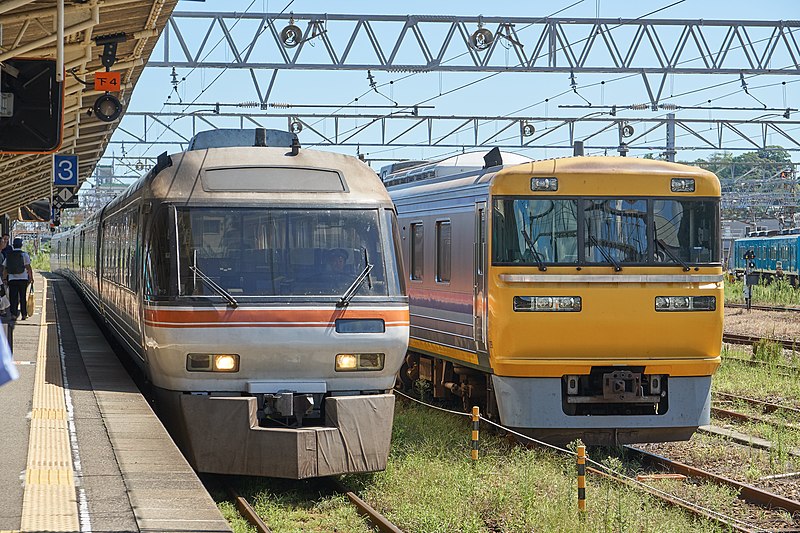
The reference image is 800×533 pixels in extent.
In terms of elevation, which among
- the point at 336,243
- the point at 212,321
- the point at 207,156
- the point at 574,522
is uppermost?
the point at 207,156

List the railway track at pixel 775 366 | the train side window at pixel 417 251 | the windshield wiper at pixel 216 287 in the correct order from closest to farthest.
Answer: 1. the windshield wiper at pixel 216 287
2. the train side window at pixel 417 251
3. the railway track at pixel 775 366

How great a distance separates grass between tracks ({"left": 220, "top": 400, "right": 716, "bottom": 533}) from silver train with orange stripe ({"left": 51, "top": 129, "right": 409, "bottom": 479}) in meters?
0.40

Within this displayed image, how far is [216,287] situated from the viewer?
383 inches

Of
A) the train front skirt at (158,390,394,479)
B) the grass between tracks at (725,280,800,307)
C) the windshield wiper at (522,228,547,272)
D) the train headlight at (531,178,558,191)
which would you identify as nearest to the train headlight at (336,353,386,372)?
the train front skirt at (158,390,394,479)

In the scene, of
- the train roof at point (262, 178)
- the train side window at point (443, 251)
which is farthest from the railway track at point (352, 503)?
the train side window at point (443, 251)

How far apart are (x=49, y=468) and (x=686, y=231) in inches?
264

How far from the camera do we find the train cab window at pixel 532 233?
1145 centimetres

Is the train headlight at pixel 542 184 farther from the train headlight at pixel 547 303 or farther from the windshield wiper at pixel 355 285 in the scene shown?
the windshield wiper at pixel 355 285

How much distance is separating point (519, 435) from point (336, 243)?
286 centimetres

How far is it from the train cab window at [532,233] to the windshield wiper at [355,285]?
1.84 m

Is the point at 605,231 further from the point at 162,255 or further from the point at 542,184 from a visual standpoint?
the point at 162,255

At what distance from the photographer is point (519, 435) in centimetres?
1141

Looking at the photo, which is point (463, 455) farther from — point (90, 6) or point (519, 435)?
point (90, 6)

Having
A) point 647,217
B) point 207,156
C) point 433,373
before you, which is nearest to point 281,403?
point 207,156
